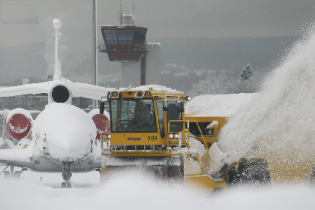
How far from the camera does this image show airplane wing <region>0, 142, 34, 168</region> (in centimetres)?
1490

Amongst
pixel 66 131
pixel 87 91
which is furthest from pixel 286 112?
pixel 87 91

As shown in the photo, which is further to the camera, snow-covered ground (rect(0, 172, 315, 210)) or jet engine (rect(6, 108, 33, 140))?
jet engine (rect(6, 108, 33, 140))

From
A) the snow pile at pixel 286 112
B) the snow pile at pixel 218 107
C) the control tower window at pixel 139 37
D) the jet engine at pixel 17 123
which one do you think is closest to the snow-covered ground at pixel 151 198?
the snow pile at pixel 286 112

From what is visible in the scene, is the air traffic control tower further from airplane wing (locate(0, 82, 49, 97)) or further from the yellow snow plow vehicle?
the yellow snow plow vehicle

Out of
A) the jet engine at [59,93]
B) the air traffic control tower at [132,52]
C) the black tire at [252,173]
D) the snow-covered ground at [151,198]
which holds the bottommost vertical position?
the snow-covered ground at [151,198]

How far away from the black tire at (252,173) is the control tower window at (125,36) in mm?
57049

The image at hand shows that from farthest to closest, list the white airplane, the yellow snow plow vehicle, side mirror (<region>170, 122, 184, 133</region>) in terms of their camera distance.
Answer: the white airplane, side mirror (<region>170, 122, 184, 133</region>), the yellow snow plow vehicle

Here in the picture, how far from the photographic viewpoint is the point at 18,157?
1507 cm

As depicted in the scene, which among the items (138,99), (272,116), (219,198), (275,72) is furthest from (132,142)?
(275,72)

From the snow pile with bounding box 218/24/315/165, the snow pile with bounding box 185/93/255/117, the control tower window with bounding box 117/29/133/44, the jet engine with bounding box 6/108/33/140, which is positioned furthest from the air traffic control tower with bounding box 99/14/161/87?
the snow pile with bounding box 218/24/315/165

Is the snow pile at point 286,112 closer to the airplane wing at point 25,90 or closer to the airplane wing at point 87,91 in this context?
the airplane wing at point 87,91

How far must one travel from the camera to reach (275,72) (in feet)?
41.0

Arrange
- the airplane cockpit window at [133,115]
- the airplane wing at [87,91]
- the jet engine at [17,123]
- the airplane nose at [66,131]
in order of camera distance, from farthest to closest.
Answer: the airplane wing at [87,91] < the jet engine at [17,123] < the airplane nose at [66,131] < the airplane cockpit window at [133,115]

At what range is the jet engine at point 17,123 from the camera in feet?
50.4
